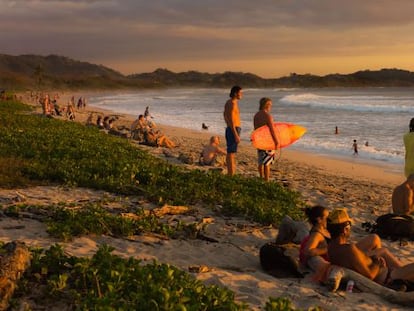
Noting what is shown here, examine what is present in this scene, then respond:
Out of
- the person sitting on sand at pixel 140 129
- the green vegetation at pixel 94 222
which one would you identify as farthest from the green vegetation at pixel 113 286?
the person sitting on sand at pixel 140 129

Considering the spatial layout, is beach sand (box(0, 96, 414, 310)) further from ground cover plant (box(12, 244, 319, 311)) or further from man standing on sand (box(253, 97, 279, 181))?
man standing on sand (box(253, 97, 279, 181))

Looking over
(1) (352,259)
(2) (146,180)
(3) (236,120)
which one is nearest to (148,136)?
(3) (236,120)

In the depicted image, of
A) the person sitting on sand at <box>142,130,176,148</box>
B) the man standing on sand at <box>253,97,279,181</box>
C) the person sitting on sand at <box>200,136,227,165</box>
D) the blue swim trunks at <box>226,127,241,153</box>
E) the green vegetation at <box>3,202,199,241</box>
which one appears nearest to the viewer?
the green vegetation at <box>3,202,199,241</box>

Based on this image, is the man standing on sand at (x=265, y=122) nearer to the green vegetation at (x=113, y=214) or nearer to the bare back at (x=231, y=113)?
the bare back at (x=231, y=113)

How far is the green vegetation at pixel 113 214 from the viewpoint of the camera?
399cm

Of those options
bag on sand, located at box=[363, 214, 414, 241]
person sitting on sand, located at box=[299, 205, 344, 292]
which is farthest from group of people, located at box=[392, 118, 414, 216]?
person sitting on sand, located at box=[299, 205, 344, 292]

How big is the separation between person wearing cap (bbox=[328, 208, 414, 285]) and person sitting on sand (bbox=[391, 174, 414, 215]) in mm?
2261

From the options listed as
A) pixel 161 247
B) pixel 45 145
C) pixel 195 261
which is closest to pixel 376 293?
pixel 195 261

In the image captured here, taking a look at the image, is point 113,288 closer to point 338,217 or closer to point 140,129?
point 338,217

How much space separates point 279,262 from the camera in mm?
5746

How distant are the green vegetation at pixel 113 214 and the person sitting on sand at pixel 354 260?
172 centimetres

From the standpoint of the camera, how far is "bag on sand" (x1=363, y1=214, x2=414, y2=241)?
751 cm

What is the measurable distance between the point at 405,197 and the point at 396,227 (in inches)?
21.2

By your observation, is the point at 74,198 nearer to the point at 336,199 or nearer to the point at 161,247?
the point at 161,247
